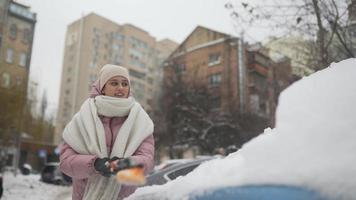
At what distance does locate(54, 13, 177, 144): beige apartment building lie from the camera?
212ft

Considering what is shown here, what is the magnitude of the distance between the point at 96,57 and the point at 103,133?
64.8 m

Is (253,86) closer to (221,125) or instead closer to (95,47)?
(221,125)

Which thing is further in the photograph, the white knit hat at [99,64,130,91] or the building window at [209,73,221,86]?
the building window at [209,73,221,86]

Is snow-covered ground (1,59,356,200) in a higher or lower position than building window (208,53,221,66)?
lower

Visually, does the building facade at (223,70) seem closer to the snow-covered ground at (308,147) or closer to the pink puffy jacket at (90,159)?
the pink puffy jacket at (90,159)

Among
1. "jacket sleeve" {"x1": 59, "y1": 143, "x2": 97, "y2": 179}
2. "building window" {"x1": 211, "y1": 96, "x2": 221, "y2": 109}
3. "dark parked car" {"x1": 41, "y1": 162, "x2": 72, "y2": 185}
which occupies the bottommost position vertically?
"dark parked car" {"x1": 41, "y1": 162, "x2": 72, "y2": 185}

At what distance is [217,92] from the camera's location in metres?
38.7

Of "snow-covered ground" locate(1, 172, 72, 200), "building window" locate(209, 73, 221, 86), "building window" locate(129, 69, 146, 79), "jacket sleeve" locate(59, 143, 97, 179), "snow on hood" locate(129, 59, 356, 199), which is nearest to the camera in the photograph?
"snow on hood" locate(129, 59, 356, 199)

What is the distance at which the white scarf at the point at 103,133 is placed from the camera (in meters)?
2.36

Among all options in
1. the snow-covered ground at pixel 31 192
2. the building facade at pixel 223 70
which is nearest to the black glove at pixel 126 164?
the snow-covered ground at pixel 31 192

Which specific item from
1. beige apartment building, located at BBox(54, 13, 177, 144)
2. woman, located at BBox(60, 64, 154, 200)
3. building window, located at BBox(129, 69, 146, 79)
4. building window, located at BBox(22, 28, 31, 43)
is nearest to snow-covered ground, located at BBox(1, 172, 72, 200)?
woman, located at BBox(60, 64, 154, 200)

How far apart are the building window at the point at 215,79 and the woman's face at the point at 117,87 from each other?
37877 millimetres

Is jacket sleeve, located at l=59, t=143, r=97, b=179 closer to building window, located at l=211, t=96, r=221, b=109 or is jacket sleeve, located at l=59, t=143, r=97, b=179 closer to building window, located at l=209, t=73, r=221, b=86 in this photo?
building window, located at l=211, t=96, r=221, b=109

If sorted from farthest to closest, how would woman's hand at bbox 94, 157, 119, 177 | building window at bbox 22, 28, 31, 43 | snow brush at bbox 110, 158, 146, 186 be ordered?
A: building window at bbox 22, 28, 31, 43, woman's hand at bbox 94, 157, 119, 177, snow brush at bbox 110, 158, 146, 186
